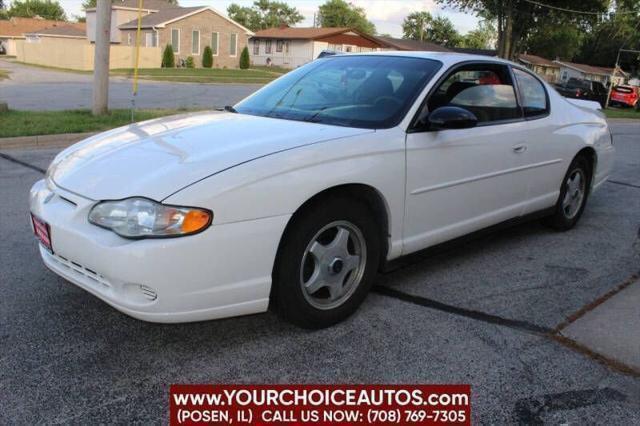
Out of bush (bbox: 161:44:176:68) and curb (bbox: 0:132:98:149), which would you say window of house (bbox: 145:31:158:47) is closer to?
bush (bbox: 161:44:176:68)

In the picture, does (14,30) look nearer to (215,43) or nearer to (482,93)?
(215,43)

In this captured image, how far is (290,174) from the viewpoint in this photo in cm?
295

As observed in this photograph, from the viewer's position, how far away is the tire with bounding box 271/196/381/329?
3.01 meters

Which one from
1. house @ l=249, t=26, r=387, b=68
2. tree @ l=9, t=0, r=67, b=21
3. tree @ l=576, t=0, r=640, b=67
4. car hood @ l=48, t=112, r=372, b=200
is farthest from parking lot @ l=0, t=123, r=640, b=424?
tree @ l=9, t=0, r=67, b=21

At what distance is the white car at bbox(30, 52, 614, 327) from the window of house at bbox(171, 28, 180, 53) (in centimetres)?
4560

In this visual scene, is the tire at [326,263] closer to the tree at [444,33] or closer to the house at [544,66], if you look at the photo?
the house at [544,66]

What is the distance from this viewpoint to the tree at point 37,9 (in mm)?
103188

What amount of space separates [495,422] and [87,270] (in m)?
1.98

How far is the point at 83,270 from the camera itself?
290 cm

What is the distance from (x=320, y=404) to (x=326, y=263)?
0.79m

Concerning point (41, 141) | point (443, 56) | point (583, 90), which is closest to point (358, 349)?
point (443, 56)

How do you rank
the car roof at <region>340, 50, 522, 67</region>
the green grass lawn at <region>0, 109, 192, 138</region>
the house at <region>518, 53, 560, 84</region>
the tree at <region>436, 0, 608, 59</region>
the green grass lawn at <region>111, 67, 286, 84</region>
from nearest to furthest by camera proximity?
1. the car roof at <region>340, 50, 522, 67</region>
2. the green grass lawn at <region>0, 109, 192, 138</region>
3. the green grass lawn at <region>111, 67, 286, 84</region>
4. the tree at <region>436, 0, 608, 59</region>
5. the house at <region>518, 53, 560, 84</region>

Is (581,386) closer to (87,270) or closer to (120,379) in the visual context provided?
(120,379)

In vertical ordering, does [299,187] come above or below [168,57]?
below
